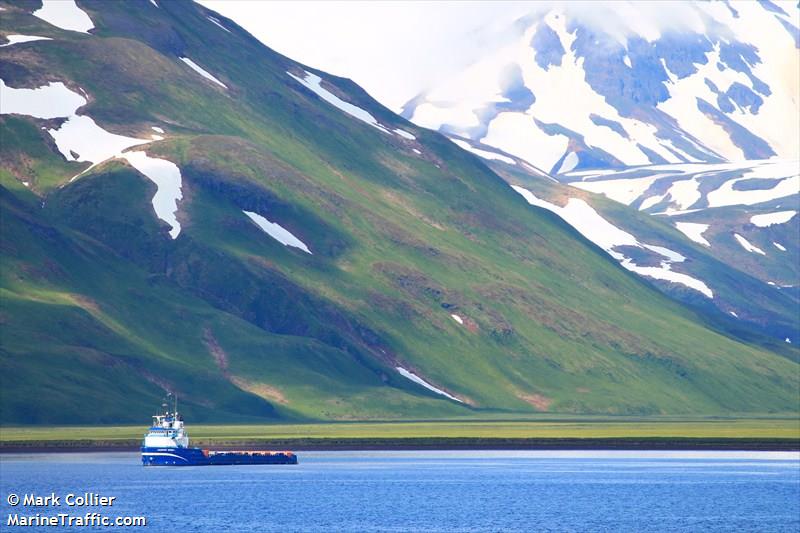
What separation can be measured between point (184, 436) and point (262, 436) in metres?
29.2

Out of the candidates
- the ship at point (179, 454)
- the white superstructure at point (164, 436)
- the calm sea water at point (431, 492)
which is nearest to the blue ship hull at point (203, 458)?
the ship at point (179, 454)

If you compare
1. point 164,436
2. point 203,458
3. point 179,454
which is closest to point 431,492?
point 203,458

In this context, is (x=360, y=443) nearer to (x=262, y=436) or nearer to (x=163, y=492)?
(x=262, y=436)

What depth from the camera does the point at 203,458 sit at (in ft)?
550

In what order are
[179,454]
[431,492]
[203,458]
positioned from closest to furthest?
[431,492], [179,454], [203,458]

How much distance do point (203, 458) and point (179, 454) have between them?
8.44ft

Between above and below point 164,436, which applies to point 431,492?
below

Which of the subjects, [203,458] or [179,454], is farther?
[203,458]

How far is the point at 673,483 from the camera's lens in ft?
490

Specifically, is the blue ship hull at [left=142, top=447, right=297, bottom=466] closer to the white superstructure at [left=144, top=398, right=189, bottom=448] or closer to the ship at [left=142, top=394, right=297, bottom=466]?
the ship at [left=142, top=394, right=297, bottom=466]

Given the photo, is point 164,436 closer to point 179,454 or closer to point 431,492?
point 179,454

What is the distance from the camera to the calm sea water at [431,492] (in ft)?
381

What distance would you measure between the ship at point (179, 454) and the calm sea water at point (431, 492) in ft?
4.08

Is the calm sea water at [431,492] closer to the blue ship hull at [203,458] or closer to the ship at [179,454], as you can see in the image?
the blue ship hull at [203,458]
